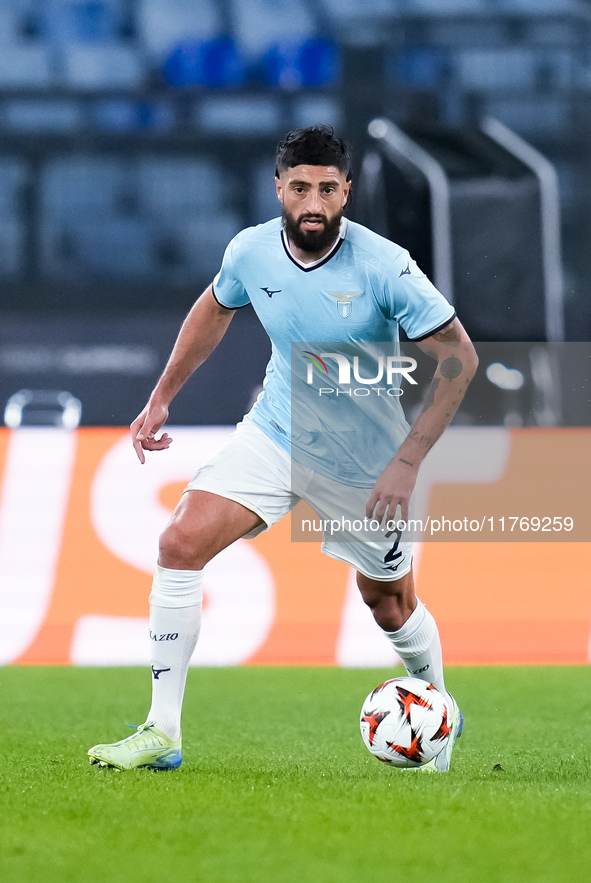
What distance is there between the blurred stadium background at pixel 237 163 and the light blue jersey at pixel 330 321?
926 centimetres

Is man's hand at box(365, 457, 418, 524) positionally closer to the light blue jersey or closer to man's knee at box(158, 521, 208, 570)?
the light blue jersey

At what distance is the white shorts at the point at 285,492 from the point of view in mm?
3666

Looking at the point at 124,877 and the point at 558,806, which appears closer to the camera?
the point at 124,877

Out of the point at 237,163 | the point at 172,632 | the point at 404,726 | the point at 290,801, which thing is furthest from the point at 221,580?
the point at 237,163

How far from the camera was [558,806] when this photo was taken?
9.64ft

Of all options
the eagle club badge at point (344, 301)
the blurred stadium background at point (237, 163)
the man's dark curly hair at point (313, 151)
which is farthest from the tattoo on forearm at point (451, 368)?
the blurred stadium background at point (237, 163)

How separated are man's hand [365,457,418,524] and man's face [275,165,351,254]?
0.68 metres

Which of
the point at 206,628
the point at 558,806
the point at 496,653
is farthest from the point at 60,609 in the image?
the point at 558,806

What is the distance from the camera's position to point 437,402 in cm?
360

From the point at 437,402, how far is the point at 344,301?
0.39 metres

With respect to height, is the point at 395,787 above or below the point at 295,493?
below

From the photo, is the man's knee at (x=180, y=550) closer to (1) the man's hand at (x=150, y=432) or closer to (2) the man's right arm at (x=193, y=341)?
(1) the man's hand at (x=150, y=432)

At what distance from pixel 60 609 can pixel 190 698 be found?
1.21 metres

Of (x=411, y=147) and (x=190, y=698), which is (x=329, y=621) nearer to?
(x=190, y=698)
